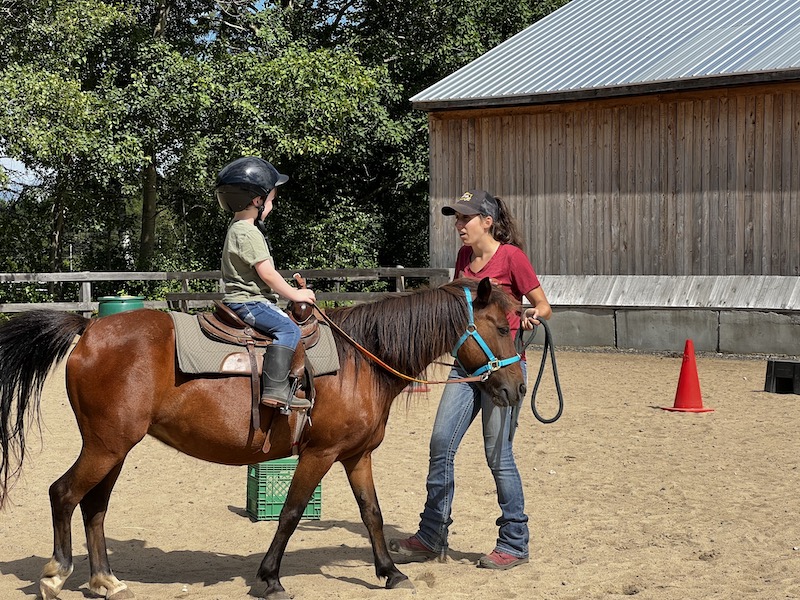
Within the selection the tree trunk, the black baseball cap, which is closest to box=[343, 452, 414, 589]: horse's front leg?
the black baseball cap

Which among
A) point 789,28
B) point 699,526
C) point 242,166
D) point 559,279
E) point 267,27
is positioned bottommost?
point 699,526

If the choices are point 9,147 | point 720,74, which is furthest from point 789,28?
point 9,147

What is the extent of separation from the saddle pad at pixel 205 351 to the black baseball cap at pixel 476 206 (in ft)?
3.32

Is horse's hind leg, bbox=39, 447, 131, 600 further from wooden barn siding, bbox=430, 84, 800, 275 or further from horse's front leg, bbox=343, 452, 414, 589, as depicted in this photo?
wooden barn siding, bbox=430, 84, 800, 275

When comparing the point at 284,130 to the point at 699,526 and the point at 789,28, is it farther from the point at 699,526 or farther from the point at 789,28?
the point at 699,526

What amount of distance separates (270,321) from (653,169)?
1223cm

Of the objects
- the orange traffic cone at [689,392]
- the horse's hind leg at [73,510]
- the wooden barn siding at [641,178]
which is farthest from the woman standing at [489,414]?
the wooden barn siding at [641,178]

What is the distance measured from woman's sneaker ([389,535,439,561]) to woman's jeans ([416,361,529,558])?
0.11 metres

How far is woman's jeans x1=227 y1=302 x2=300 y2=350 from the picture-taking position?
189 inches

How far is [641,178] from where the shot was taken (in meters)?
16.0

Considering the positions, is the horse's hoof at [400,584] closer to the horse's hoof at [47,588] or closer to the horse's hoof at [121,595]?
the horse's hoof at [121,595]

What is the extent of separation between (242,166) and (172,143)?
1788cm

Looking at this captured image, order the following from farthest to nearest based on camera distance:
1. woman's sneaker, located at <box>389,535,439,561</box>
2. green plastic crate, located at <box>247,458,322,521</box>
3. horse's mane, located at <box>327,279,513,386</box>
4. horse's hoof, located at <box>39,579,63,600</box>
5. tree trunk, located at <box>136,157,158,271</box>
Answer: tree trunk, located at <box>136,157,158,271</box>
green plastic crate, located at <box>247,458,322,521</box>
woman's sneaker, located at <box>389,535,439,561</box>
horse's mane, located at <box>327,279,513,386</box>
horse's hoof, located at <box>39,579,63,600</box>

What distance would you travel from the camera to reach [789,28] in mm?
15992
